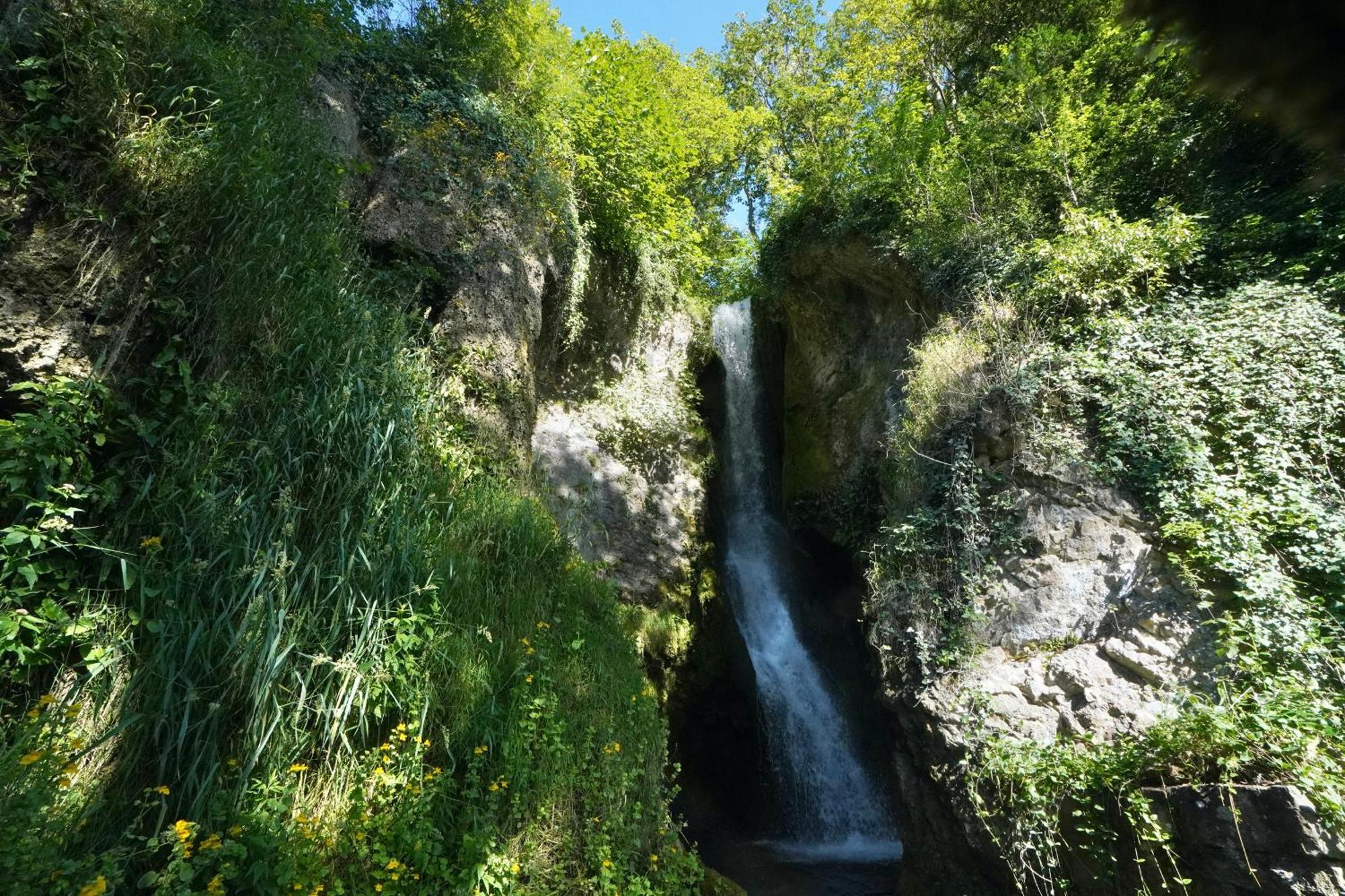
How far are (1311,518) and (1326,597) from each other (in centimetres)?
64

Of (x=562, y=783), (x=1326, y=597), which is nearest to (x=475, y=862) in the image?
(x=562, y=783)

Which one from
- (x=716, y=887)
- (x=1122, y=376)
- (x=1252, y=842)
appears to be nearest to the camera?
(x=1252, y=842)

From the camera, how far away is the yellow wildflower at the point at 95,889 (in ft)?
7.32

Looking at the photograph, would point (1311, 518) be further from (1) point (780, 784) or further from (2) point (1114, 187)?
(1) point (780, 784)

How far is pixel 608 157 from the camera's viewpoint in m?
10.3

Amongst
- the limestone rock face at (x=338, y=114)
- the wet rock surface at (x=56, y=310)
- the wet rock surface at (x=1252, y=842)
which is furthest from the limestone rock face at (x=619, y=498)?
the wet rock surface at (x=1252, y=842)

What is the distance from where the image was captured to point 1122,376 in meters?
6.40

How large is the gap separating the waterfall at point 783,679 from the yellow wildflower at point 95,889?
7599 millimetres

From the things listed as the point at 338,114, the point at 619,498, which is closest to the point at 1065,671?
the point at 619,498

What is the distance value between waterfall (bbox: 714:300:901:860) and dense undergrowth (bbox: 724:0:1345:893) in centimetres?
317

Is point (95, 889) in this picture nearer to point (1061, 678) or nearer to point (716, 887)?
point (716, 887)

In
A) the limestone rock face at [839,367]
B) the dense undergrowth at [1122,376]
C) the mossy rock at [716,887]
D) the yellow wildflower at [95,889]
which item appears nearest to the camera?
the yellow wildflower at [95,889]

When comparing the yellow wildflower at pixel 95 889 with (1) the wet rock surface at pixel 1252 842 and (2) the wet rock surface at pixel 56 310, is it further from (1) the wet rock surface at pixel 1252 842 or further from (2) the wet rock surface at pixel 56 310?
(1) the wet rock surface at pixel 1252 842

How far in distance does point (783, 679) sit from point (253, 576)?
7.95 metres
